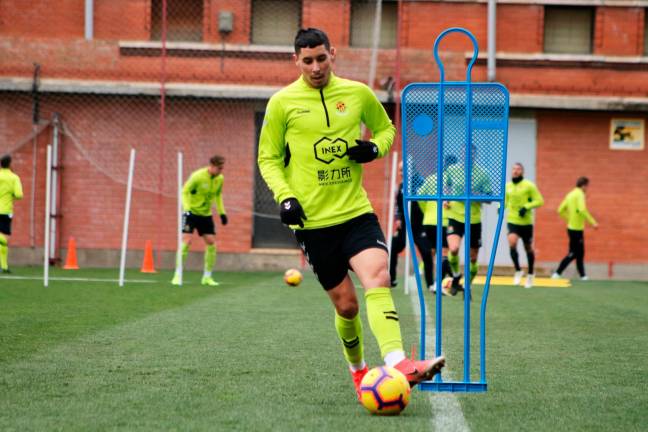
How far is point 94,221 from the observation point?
26844 millimetres

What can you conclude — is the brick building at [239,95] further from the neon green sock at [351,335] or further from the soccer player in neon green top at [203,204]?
the neon green sock at [351,335]

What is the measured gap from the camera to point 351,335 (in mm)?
6766

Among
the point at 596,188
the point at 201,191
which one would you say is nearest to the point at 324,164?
the point at 201,191

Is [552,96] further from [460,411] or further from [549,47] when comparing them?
[460,411]

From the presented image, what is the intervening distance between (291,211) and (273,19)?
69.6ft

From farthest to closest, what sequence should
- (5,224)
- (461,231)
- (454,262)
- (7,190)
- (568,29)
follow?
1. (568,29)
2. (5,224)
3. (7,190)
4. (454,262)
5. (461,231)

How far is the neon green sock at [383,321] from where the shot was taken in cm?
619

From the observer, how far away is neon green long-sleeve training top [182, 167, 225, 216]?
779 inches

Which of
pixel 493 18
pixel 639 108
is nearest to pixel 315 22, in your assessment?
pixel 493 18

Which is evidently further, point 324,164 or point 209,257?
point 209,257

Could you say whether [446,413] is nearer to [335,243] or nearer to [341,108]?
[335,243]

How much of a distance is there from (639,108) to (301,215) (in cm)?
2156

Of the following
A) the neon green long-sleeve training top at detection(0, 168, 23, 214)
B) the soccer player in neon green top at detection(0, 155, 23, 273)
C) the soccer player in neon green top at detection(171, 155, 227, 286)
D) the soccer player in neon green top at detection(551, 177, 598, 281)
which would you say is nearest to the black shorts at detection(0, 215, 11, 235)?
the soccer player in neon green top at detection(0, 155, 23, 273)

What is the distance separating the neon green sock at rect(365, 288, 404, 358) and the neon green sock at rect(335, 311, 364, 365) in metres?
0.47
